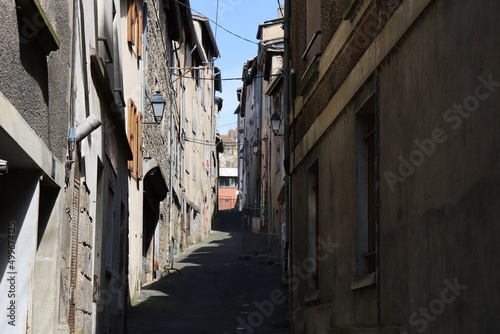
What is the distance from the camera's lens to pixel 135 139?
16.4 metres

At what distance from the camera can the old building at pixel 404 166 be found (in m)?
5.21

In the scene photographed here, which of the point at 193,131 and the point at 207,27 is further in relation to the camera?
the point at 207,27

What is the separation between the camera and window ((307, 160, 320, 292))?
12359mm

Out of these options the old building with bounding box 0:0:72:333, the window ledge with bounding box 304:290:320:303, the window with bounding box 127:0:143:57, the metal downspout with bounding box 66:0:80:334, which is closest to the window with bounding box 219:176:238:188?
the window with bounding box 127:0:143:57

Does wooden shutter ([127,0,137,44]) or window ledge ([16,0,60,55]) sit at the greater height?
wooden shutter ([127,0,137,44])

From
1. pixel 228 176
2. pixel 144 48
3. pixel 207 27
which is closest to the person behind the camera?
pixel 144 48

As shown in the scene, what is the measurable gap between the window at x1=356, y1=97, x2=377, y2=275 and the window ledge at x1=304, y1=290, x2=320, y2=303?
102 inches

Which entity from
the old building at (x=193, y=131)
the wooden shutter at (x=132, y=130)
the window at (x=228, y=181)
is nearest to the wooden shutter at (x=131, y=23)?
the wooden shutter at (x=132, y=130)

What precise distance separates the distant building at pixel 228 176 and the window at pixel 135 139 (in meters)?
62.3

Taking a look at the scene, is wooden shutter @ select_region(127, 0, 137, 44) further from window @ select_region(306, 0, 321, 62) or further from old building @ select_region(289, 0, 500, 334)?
old building @ select_region(289, 0, 500, 334)

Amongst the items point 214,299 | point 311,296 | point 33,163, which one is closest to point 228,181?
point 214,299

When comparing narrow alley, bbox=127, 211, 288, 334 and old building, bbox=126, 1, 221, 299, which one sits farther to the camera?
old building, bbox=126, 1, 221, 299

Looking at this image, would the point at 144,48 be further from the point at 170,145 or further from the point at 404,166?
the point at 404,166

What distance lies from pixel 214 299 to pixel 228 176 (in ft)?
215
